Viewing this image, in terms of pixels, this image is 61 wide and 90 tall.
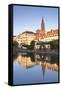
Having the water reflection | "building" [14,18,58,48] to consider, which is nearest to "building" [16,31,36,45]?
"building" [14,18,58,48]

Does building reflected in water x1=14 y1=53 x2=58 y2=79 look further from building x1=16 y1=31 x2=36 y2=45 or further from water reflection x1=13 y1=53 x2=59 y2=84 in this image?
building x1=16 y1=31 x2=36 y2=45

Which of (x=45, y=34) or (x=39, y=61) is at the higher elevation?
(x=45, y=34)

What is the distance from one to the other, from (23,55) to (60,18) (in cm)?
47

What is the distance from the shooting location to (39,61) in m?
2.34

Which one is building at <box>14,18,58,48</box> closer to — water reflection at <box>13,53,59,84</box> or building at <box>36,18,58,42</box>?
building at <box>36,18,58,42</box>

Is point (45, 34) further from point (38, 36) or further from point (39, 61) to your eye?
point (39, 61)

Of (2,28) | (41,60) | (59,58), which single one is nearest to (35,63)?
(41,60)

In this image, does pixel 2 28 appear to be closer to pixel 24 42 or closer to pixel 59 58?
pixel 24 42

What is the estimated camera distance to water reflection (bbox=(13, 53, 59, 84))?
2277 mm

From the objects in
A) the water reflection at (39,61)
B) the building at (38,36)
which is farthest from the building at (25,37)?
the water reflection at (39,61)

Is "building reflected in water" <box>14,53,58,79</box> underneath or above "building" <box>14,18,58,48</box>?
underneath

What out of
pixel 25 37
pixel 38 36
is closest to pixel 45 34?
pixel 38 36

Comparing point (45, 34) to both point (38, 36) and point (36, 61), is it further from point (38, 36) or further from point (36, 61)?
point (36, 61)

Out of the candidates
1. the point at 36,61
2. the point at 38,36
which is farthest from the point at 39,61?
the point at 38,36
